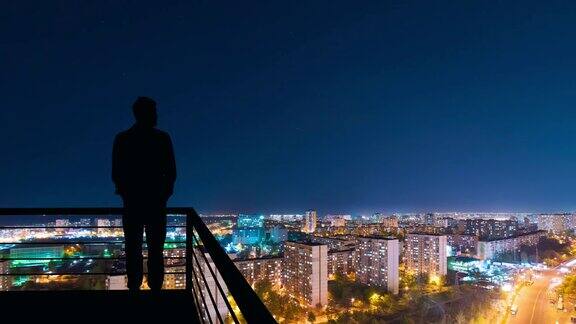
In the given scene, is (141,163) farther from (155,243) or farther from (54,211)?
(54,211)

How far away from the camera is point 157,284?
1744 mm

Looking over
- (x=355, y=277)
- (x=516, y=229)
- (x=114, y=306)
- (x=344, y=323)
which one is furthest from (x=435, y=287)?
(x=516, y=229)

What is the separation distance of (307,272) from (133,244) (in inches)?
786

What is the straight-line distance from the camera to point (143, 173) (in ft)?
5.10

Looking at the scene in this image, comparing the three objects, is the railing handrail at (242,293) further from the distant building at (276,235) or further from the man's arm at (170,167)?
the distant building at (276,235)

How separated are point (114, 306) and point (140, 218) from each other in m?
0.86

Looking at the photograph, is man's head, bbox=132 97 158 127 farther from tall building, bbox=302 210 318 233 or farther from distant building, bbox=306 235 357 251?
tall building, bbox=302 210 318 233

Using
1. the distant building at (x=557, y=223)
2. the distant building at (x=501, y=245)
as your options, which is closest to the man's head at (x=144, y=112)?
the distant building at (x=501, y=245)

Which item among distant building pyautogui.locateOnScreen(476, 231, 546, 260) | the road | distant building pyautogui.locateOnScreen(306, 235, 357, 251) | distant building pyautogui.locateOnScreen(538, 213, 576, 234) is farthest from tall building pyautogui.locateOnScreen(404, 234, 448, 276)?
distant building pyautogui.locateOnScreen(538, 213, 576, 234)

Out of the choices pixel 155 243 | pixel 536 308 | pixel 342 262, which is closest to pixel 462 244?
pixel 342 262

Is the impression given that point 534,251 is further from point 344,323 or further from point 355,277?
point 344,323

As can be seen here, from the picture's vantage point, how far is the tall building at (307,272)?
20000mm

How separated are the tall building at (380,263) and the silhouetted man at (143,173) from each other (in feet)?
72.8

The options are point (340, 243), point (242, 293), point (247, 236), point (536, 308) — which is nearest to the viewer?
point (242, 293)
